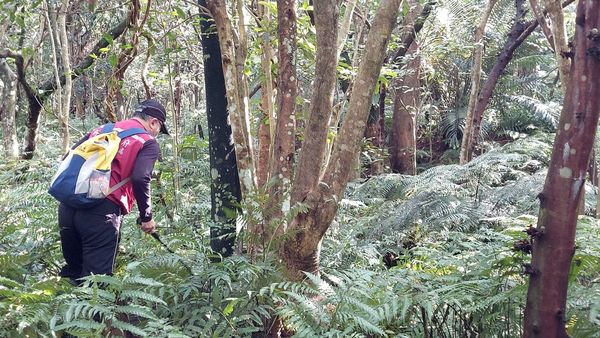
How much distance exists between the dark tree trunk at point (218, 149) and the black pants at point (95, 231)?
85 cm

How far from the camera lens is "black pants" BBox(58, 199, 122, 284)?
3.77m

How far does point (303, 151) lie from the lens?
3705 millimetres

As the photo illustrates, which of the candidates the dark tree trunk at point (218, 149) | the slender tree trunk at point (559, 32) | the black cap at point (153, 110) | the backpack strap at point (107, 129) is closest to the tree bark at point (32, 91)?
the dark tree trunk at point (218, 149)

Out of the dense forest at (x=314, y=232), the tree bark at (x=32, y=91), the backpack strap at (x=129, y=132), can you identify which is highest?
the tree bark at (x=32, y=91)

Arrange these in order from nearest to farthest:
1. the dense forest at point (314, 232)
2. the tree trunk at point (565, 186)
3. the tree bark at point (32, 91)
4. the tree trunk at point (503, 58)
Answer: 1. the tree trunk at point (565, 186)
2. the dense forest at point (314, 232)
3. the tree bark at point (32, 91)
4. the tree trunk at point (503, 58)

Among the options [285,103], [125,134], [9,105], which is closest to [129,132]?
[125,134]

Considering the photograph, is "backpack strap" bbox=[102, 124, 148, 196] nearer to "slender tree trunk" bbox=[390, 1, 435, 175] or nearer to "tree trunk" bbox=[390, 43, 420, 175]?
"slender tree trunk" bbox=[390, 1, 435, 175]

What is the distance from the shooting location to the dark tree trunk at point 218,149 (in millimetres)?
4473

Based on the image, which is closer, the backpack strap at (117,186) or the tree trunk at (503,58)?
the backpack strap at (117,186)

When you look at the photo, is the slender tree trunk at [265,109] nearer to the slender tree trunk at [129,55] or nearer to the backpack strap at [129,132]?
the backpack strap at [129,132]

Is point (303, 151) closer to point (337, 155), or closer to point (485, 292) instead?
point (337, 155)

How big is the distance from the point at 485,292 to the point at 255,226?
150 centimetres

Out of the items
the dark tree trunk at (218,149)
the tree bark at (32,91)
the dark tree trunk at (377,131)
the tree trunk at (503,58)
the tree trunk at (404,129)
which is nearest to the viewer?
the dark tree trunk at (218,149)

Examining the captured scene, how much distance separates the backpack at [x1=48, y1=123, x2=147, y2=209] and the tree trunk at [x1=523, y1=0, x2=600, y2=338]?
2626 millimetres
